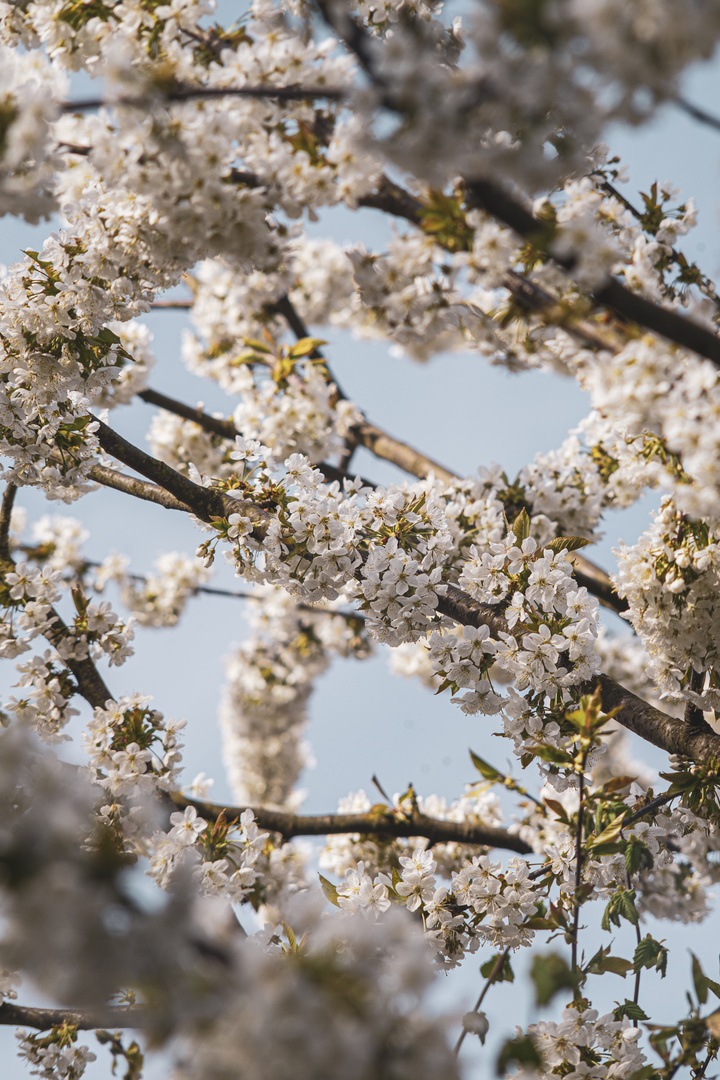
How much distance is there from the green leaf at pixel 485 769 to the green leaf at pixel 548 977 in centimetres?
179

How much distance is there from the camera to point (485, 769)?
3672 millimetres

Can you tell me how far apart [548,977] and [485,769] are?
6.38 feet

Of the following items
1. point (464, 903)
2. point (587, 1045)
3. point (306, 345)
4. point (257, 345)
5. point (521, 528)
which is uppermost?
point (257, 345)

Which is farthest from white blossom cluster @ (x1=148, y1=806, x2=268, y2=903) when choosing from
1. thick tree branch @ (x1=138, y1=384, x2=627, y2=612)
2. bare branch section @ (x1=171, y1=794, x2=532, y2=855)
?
thick tree branch @ (x1=138, y1=384, x2=627, y2=612)

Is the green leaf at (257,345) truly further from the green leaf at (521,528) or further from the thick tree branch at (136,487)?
the green leaf at (521,528)

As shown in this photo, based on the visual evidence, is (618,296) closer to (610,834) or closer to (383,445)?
(610,834)

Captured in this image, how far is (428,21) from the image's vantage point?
249cm

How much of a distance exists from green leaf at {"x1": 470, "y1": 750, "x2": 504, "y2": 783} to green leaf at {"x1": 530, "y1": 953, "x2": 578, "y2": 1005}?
179cm

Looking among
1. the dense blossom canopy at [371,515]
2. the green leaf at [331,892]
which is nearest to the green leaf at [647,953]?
the dense blossom canopy at [371,515]

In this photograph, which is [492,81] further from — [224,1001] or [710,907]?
[710,907]

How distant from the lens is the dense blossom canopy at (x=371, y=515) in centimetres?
103

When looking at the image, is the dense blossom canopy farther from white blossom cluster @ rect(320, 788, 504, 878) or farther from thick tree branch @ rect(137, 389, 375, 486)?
thick tree branch @ rect(137, 389, 375, 486)

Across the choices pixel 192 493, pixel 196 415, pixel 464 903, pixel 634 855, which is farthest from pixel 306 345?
pixel 634 855

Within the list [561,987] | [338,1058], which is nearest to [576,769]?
[561,987]
